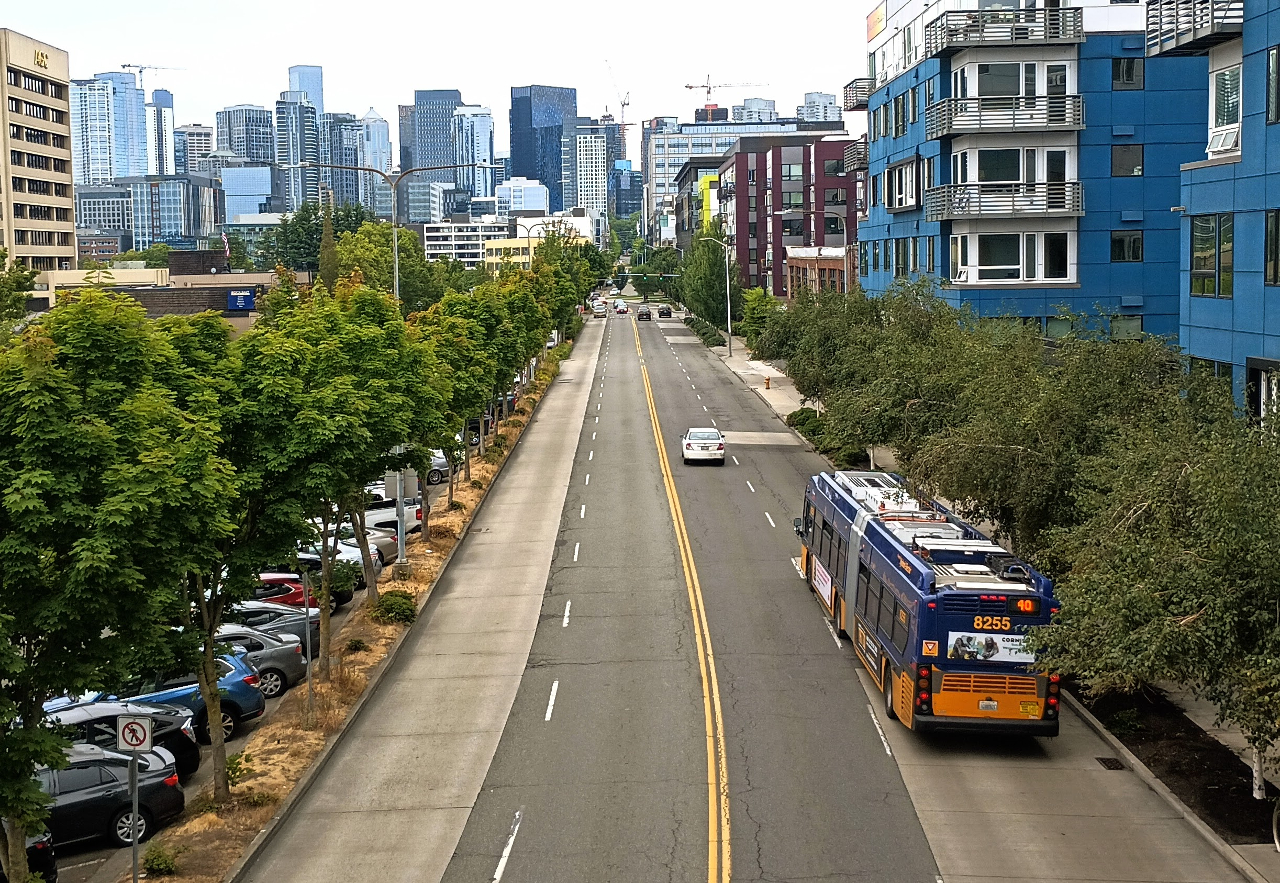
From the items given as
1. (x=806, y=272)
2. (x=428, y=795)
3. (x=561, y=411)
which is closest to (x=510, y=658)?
(x=428, y=795)

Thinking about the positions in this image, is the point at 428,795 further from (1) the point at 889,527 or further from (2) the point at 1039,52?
(2) the point at 1039,52

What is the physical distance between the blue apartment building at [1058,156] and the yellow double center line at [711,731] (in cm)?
1665

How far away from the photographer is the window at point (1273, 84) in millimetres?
25719

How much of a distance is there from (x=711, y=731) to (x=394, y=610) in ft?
32.0

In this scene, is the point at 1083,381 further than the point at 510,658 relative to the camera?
No

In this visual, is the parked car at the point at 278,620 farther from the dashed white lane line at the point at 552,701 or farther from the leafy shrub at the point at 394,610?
the dashed white lane line at the point at 552,701

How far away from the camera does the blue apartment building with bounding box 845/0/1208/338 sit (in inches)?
1881

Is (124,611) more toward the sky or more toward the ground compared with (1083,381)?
more toward the ground

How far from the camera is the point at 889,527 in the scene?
23.8 meters

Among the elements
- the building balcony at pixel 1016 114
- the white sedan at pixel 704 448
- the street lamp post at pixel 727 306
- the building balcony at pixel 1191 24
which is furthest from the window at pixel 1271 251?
the street lamp post at pixel 727 306

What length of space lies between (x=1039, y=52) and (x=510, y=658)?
32.7 m

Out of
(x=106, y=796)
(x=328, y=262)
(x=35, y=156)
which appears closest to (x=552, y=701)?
(x=106, y=796)

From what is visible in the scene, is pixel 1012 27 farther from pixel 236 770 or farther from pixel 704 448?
pixel 236 770

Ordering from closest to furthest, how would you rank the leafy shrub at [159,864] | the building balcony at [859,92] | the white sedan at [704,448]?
the leafy shrub at [159,864] < the white sedan at [704,448] < the building balcony at [859,92]
